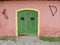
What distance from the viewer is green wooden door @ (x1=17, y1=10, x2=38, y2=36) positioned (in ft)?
49.5

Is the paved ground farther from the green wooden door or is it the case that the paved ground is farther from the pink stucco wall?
the pink stucco wall

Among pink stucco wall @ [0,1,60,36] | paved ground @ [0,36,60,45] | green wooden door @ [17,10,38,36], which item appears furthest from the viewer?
green wooden door @ [17,10,38,36]

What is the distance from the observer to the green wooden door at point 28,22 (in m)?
15.1

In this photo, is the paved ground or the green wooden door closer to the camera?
the paved ground

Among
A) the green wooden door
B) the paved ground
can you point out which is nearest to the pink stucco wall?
the green wooden door

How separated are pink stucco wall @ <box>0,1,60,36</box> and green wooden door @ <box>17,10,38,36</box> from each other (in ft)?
1.31

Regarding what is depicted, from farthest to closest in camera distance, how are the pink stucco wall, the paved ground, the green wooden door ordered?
the green wooden door → the pink stucco wall → the paved ground

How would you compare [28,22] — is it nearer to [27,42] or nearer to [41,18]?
[41,18]

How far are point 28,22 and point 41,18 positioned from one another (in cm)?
102

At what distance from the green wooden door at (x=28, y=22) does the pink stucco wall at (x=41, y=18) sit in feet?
1.31

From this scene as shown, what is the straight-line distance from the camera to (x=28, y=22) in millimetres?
15180

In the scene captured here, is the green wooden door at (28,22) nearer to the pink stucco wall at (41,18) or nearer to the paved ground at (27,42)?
the pink stucco wall at (41,18)

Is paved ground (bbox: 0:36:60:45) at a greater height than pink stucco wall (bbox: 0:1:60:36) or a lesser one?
lesser

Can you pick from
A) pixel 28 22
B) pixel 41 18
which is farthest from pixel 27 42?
pixel 41 18
